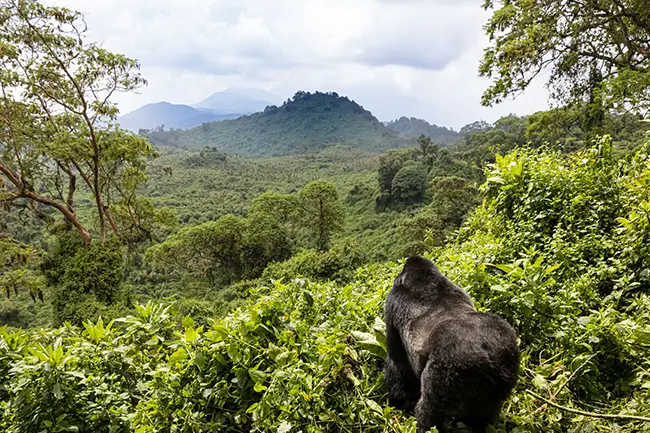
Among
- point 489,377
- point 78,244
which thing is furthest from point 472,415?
point 78,244

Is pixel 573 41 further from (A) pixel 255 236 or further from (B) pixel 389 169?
(B) pixel 389 169

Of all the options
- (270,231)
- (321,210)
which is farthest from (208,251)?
Answer: (321,210)

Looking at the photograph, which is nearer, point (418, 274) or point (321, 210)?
point (418, 274)

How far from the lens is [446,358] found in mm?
1756

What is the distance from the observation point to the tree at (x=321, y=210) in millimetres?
25516

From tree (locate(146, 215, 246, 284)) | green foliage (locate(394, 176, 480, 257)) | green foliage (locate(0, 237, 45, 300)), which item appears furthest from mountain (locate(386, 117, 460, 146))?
green foliage (locate(0, 237, 45, 300))

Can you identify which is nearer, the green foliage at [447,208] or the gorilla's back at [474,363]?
the gorilla's back at [474,363]

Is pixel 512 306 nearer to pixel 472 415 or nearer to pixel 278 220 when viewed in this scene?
pixel 472 415

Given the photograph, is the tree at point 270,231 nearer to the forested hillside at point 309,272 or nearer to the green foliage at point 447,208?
the forested hillside at point 309,272

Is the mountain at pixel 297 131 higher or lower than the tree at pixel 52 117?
higher

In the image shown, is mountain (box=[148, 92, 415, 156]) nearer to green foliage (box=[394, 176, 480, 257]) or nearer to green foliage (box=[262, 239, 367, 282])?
green foliage (box=[394, 176, 480, 257])

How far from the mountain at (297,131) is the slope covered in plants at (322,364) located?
10852 cm

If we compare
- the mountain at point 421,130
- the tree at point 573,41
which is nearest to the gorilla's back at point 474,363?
the tree at point 573,41

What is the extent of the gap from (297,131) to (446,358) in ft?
431
